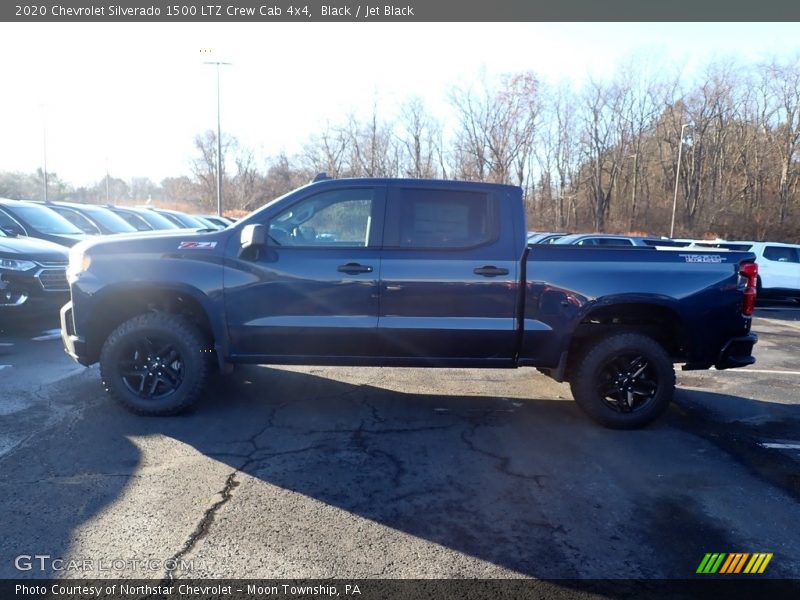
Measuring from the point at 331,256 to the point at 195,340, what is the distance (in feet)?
4.54

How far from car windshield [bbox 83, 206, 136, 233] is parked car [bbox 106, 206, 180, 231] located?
70 cm

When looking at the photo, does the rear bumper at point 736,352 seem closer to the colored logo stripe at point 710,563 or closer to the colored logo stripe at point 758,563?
the colored logo stripe at point 758,563

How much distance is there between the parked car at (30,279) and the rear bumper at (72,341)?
349 centimetres

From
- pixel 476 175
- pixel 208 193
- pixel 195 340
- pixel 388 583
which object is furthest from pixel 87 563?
pixel 208 193

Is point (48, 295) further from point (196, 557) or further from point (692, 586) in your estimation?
point (692, 586)

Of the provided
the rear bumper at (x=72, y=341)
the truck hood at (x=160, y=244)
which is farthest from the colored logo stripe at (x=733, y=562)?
the rear bumper at (x=72, y=341)

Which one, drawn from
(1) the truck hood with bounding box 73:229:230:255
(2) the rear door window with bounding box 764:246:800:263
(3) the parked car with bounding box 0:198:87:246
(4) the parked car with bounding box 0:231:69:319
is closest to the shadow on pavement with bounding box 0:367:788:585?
(1) the truck hood with bounding box 73:229:230:255

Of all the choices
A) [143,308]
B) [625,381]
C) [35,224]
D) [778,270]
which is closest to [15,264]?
[35,224]

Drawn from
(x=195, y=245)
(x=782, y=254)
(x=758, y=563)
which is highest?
(x=195, y=245)

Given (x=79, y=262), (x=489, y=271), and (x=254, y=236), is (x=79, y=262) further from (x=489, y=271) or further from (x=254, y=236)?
(x=489, y=271)

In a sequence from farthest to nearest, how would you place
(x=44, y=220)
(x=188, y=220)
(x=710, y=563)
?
(x=188, y=220), (x=44, y=220), (x=710, y=563)

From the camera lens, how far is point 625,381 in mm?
5156

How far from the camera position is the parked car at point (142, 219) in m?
14.4

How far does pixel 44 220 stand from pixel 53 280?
9.14 ft
